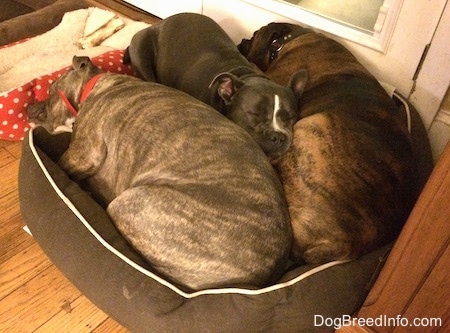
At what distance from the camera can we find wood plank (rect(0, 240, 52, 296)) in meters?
1.88

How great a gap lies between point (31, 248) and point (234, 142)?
39.8 inches

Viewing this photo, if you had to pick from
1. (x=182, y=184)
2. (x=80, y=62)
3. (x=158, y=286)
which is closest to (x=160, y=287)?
(x=158, y=286)

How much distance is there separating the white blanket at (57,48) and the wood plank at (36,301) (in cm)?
122

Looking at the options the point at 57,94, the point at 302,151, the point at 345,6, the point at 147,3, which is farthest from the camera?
the point at 147,3

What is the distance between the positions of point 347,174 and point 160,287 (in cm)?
79

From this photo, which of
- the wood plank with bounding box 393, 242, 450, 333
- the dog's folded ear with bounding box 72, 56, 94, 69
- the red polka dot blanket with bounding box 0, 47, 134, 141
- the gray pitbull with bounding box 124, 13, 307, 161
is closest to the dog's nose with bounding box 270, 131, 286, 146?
the gray pitbull with bounding box 124, 13, 307, 161

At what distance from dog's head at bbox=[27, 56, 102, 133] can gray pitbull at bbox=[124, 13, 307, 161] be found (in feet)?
1.64

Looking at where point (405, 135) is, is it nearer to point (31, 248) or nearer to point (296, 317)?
point (296, 317)

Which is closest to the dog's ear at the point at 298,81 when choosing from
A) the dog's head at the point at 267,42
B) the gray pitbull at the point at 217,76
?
the gray pitbull at the point at 217,76

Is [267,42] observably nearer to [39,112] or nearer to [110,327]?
[39,112]

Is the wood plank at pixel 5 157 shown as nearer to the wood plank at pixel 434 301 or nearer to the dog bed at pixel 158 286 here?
the dog bed at pixel 158 286

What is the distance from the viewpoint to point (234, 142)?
5.78 feet

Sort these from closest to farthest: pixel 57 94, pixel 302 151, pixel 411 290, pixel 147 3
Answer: pixel 411 290, pixel 302 151, pixel 57 94, pixel 147 3

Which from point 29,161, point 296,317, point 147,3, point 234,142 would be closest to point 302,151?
point 234,142
